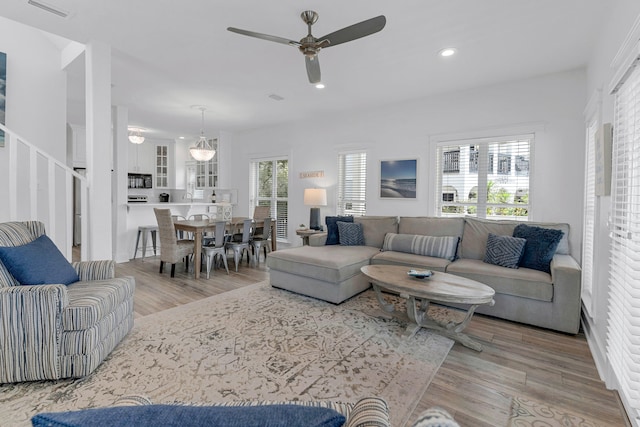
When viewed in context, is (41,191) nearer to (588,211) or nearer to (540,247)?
(540,247)

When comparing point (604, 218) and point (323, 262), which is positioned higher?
point (604, 218)

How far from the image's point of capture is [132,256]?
5.97 meters

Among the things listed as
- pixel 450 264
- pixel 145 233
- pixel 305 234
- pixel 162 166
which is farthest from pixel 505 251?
pixel 162 166

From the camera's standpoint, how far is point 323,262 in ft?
11.9

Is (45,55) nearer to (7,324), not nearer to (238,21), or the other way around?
(238,21)

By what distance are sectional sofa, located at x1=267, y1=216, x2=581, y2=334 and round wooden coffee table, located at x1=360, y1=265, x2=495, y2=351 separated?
58 centimetres

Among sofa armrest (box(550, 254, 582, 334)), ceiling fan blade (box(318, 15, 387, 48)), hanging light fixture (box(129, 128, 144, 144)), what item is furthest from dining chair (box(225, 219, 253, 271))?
sofa armrest (box(550, 254, 582, 334))

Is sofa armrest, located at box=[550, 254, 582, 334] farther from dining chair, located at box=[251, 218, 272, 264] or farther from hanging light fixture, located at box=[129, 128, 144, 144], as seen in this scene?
hanging light fixture, located at box=[129, 128, 144, 144]

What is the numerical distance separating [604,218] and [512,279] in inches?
37.1

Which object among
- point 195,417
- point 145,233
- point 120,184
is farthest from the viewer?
point 145,233

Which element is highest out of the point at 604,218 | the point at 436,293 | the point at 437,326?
the point at 604,218

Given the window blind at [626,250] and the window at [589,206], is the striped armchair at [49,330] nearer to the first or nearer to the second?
the window blind at [626,250]

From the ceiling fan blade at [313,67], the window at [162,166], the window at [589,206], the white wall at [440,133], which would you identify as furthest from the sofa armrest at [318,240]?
the window at [162,166]

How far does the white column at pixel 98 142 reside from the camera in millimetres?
3340
